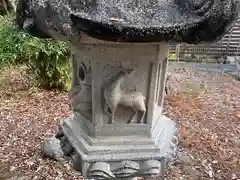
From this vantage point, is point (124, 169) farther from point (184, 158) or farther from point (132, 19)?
point (184, 158)

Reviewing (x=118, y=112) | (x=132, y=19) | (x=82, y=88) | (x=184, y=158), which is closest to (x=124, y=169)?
(x=118, y=112)

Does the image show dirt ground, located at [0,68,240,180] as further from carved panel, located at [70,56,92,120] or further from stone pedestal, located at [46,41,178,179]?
carved panel, located at [70,56,92,120]

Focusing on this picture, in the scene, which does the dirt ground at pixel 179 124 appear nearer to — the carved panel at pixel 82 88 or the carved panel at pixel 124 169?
the carved panel at pixel 124 169

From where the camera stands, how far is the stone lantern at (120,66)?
39.6 inches

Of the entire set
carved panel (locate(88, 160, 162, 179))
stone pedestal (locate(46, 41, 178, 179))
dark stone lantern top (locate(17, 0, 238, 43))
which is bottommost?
carved panel (locate(88, 160, 162, 179))

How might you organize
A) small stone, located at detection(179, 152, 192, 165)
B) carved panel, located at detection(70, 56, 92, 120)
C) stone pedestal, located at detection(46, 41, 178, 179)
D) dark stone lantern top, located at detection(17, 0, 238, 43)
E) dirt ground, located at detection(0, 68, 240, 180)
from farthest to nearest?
small stone, located at detection(179, 152, 192, 165), dirt ground, located at detection(0, 68, 240, 180), carved panel, located at detection(70, 56, 92, 120), stone pedestal, located at detection(46, 41, 178, 179), dark stone lantern top, located at detection(17, 0, 238, 43)

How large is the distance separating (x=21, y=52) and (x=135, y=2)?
3214 mm

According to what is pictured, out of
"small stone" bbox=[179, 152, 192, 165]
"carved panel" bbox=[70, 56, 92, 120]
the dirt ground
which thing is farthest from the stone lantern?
"small stone" bbox=[179, 152, 192, 165]

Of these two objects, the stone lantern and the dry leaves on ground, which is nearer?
the stone lantern

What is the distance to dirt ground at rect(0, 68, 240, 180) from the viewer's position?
248cm

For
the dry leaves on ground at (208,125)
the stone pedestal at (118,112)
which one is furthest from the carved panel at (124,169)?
the dry leaves on ground at (208,125)

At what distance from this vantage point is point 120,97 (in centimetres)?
126

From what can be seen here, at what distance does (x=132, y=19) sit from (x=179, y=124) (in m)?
2.17

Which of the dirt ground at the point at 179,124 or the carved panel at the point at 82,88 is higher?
the carved panel at the point at 82,88
